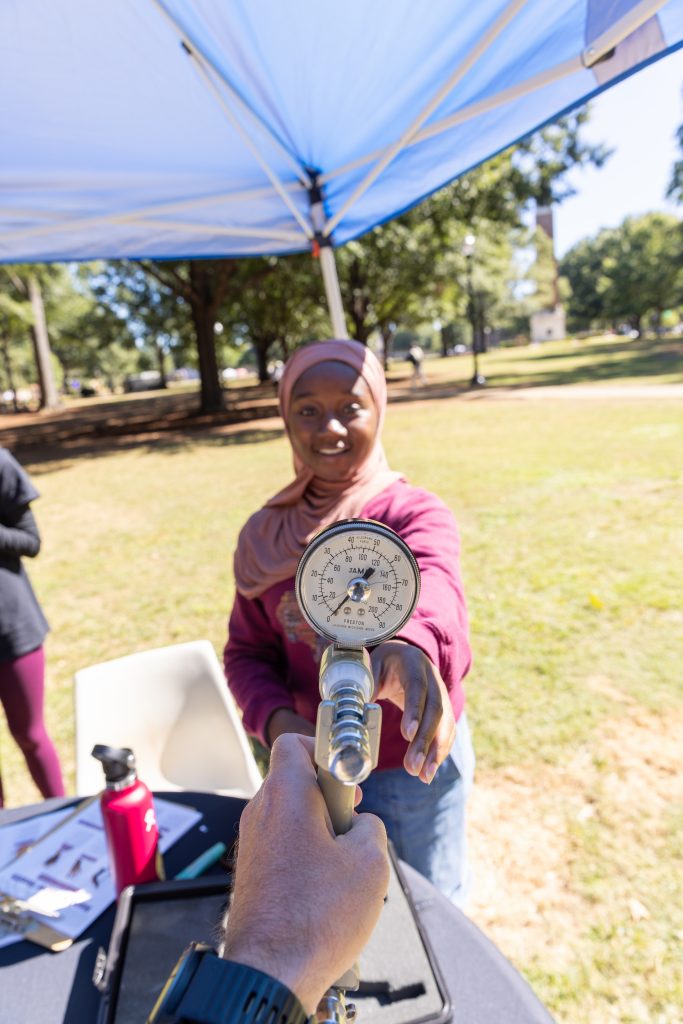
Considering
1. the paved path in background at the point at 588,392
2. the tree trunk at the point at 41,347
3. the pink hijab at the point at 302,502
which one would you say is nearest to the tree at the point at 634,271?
the paved path in background at the point at 588,392

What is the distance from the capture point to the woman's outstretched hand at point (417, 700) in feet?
2.98

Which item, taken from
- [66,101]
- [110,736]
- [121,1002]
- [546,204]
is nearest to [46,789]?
[110,736]

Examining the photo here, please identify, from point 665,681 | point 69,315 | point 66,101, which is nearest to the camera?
point 66,101

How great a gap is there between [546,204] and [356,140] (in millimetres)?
21923

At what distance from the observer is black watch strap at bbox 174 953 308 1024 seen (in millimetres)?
595

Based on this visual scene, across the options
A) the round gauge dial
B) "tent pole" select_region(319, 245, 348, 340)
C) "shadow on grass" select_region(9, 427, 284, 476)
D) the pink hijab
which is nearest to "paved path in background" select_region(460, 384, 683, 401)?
"shadow on grass" select_region(9, 427, 284, 476)

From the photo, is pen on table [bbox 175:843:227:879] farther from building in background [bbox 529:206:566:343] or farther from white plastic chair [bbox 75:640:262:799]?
building in background [bbox 529:206:566:343]

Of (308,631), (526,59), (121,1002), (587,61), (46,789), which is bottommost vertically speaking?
(46,789)

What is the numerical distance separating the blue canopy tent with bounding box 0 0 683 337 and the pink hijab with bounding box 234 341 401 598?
44.5 inches

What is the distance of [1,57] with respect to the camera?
7.67ft

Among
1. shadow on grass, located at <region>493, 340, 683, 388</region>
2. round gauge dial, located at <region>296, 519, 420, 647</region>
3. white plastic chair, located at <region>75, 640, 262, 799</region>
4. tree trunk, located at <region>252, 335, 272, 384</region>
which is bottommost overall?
white plastic chair, located at <region>75, 640, 262, 799</region>

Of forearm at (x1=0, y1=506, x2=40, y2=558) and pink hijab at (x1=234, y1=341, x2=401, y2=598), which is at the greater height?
pink hijab at (x1=234, y1=341, x2=401, y2=598)

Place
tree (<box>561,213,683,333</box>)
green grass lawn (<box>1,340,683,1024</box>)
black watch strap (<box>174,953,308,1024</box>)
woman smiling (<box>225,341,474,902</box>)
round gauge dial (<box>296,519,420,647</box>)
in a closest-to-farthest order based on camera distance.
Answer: black watch strap (<box>174,953,308,1024</box>) < round gauge dial (<box>296,519,420,647</box>) < woman smiling (<box>225,341,474,902</box>) < green grass lawn (<box>1,340,683,1024</box>) < tree (<box>561,213,683,333</box>)

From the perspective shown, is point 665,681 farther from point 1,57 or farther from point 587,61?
point 1,57
